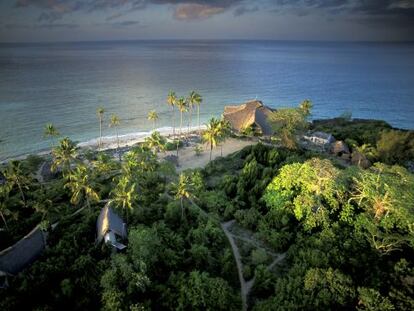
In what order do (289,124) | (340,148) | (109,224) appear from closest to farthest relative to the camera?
(109,224), (289,124), (340,148)

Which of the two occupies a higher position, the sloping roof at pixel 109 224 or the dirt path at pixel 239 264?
the sloping roof at pixel 109 224

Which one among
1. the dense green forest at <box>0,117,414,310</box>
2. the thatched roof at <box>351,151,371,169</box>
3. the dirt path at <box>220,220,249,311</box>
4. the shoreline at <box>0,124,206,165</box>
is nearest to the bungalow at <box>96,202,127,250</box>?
the dense green forest at <box>0,117,414,310</box>

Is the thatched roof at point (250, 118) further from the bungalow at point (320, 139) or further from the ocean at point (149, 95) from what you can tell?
the ocean at point (149, 95)

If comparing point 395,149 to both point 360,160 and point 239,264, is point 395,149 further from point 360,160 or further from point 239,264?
point 239,264

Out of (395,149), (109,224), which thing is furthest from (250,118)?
(109,224)

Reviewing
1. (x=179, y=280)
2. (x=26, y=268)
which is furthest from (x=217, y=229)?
(x=26, y=268)

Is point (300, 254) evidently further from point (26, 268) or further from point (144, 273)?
point (26, 268)

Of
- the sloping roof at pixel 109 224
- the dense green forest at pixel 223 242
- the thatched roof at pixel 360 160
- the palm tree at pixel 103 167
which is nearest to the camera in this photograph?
the dense green forest at pixel 223 242

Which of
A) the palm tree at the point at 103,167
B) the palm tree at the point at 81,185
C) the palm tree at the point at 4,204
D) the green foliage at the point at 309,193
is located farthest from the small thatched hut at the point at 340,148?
the palm tree at the point at 4,204
